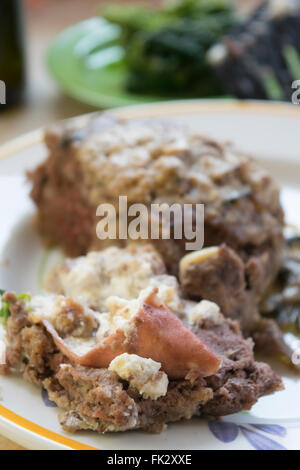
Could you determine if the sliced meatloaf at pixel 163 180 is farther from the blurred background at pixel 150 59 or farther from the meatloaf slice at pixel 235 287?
the blurred background at pixel 150 59

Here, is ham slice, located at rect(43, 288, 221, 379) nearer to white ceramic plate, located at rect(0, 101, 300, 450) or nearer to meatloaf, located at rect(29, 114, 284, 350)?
white ceramic plate, located at rect(0, 101, 300, 450)

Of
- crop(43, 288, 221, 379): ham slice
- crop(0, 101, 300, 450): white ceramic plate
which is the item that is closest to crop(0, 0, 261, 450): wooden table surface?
crop(0, 101, 300, 450): white ceramic plate

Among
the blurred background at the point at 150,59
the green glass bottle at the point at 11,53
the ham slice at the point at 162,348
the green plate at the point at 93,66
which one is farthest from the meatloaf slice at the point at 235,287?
the green glass bottle at the point at 11,53

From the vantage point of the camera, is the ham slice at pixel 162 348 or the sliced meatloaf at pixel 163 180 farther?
the sliced meatloaf at pixel 163 180

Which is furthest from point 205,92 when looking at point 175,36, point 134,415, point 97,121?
point 134,415

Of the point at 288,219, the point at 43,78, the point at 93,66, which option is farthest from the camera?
the point at 43,78

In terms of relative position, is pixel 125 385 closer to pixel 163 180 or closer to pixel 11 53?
pixel 163 180

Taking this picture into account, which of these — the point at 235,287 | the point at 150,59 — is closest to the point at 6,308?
the point at 235,287
